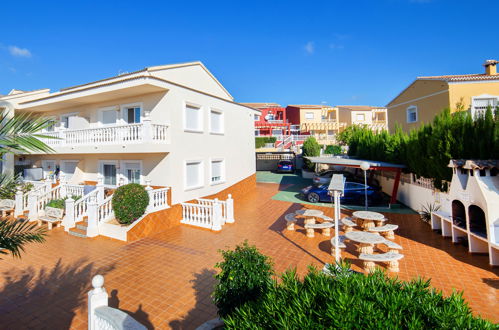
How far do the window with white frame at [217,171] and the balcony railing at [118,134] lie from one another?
4.09 meters

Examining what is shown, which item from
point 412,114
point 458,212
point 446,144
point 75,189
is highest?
point 412,114

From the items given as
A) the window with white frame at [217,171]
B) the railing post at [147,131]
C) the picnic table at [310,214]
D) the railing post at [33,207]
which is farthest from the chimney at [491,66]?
the railing post at [33,207]

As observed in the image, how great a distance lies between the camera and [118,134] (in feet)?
37.9

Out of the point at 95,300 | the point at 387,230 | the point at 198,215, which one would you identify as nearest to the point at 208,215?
→ the point at 198,215

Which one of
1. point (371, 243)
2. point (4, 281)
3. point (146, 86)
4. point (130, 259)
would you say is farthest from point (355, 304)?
point (146, 86)

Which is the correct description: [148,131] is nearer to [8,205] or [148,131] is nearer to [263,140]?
[8,205]

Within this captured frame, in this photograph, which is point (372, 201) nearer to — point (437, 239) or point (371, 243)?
point (437, 239)

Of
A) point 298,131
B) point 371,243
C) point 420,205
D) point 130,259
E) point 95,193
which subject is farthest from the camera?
point 298,131

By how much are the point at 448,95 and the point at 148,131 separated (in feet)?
63.5

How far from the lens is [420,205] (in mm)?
12219

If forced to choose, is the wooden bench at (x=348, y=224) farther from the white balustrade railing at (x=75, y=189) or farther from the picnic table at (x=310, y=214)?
the white balustrade railing at (x=75, y=189)

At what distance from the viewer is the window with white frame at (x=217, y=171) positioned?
14852 millimetres

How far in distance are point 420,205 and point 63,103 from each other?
778 inches

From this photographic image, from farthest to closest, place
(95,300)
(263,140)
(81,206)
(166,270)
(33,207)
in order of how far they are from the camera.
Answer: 1. (263,140)
2. (33,207)
3. (81,206)
4. (166,270)
5. (95,300)
